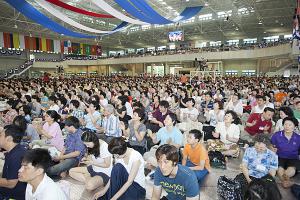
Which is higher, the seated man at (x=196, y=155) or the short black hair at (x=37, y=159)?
the short black hair at (x=37, y=159)

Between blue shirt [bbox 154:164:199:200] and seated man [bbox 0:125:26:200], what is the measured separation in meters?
1.54

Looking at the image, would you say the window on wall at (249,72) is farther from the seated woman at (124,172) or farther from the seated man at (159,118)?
the seated woman at (124,172)

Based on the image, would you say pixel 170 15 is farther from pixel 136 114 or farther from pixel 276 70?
pixel 136 114

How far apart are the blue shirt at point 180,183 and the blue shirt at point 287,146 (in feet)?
7.64

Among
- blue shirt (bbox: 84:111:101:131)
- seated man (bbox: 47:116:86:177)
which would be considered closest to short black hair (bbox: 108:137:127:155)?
seated man (bbox: 47:116:86:177)

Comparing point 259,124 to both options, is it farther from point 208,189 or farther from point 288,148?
point 208,189

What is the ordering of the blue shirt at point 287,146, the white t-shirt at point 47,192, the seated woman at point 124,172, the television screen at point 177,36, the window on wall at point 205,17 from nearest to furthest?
the white t-shirt at point 47,192
the seated woman at point 124,172
the blue shirt at point 287,146
the window on wall at point 205,17
the television screen at point 177,36

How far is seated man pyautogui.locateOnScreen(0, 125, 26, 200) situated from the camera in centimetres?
270

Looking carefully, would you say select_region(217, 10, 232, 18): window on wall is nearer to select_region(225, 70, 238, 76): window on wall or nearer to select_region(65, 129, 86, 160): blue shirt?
select_region(225, 70, 238, 76): window on wall

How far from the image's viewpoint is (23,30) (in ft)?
87.6

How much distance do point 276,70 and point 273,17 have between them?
6.80 meters

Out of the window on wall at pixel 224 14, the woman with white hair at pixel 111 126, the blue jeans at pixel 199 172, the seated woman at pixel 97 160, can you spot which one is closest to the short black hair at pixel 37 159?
the seated woman at pixel 97 160

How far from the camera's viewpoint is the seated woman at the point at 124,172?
279 centimetres

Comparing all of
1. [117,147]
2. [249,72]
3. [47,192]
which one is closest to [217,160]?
[117,147]
